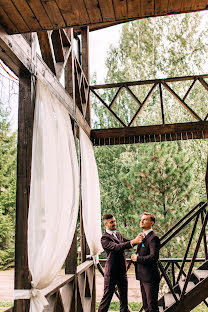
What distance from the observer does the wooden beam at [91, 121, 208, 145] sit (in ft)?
17.3

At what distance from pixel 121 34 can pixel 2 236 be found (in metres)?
10.4

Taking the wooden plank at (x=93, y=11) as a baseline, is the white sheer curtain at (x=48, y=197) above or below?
below

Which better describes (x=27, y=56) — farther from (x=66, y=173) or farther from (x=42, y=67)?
(x=66, y=173)

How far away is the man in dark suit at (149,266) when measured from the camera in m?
3.47

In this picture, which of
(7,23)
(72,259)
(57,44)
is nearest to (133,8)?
(7,23)

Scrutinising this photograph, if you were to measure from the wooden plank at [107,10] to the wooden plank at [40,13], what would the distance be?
36 cm

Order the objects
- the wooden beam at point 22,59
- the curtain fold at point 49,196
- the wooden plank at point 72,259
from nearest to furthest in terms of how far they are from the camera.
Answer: the wooden beam at point 22,59, the curtain fold at point 49,196, the wooden plank at point 72,259

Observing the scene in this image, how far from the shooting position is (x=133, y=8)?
183 cm

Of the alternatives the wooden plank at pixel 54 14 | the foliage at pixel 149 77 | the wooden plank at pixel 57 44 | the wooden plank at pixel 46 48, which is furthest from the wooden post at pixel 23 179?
the foliage at pixel 149 77

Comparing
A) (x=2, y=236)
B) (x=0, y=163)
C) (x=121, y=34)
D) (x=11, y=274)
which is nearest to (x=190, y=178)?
(x=0, y=163)

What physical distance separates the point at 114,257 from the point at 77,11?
3.00 m

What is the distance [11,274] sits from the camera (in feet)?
38.3

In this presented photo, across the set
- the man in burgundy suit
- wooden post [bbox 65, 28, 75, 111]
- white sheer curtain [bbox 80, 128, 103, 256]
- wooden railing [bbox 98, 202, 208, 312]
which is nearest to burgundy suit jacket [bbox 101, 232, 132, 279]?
the man in burgundy suit

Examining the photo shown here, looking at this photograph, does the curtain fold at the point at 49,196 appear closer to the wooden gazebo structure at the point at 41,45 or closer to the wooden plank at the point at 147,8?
the wooden gazebo structure at the point at 41,45
